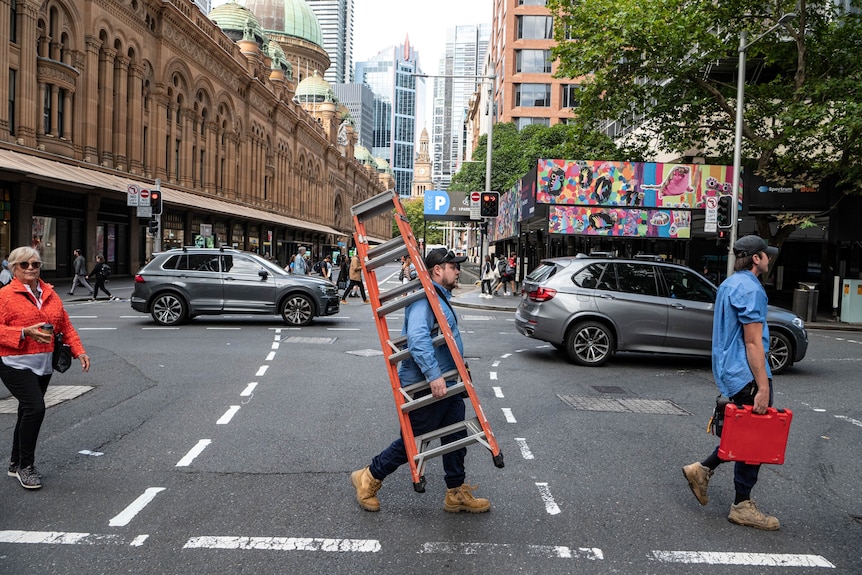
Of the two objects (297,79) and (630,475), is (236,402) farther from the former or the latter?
(297,79)

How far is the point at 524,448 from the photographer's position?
239 inches

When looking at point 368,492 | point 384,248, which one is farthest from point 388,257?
point 368,492

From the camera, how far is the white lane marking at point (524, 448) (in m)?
5.83

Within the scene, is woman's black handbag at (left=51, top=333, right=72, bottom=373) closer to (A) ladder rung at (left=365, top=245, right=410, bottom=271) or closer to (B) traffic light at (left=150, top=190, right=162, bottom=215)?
→ (A) ladder rung at (left=365, top=245, right=410, bottom=271)

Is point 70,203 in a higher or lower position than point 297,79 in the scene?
lower

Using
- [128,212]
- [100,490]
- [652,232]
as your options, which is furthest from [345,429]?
[128,212]

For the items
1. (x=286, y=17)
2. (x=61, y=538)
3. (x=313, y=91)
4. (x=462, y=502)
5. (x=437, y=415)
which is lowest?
(x=61, y=538)

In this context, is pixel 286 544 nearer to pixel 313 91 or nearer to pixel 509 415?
pixel 509 415

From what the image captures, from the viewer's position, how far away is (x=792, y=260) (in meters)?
32.6

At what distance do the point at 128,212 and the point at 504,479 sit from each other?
36.4m

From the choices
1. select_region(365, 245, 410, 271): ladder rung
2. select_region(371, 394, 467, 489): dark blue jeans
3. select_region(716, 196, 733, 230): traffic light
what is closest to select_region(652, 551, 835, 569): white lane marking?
select_region(371, 394, 467, 489): dark blue jeans

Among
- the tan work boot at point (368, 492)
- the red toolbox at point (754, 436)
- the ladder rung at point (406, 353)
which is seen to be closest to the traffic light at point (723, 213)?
the red toolbox at point (754, 436)

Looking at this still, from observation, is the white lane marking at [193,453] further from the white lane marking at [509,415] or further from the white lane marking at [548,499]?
the white lane marking at [509,415]

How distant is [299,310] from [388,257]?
1136 centimetres
